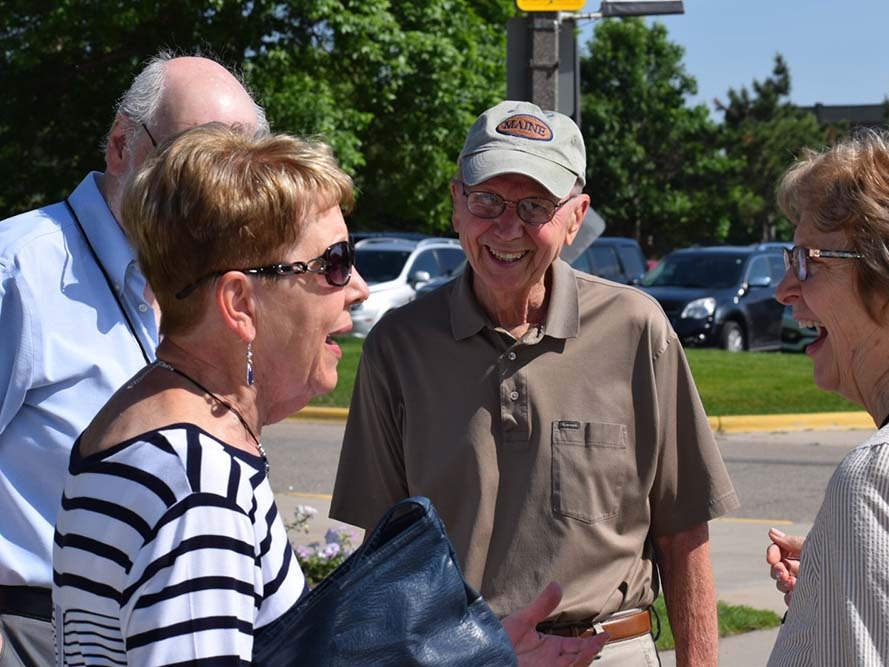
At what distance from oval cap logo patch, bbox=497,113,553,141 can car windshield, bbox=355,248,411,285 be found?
64.4 ft

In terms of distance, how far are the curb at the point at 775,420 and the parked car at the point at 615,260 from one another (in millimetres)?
9316

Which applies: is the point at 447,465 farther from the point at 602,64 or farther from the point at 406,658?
the point at 602,64

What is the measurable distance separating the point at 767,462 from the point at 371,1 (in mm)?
12250

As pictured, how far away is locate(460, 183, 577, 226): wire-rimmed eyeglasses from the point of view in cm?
322

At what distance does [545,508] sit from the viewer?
9.80ft

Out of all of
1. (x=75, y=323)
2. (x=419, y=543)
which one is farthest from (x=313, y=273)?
(x=75, y=323)

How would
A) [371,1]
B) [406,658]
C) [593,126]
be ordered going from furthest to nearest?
[593,126]
[371,1]
[406,658]

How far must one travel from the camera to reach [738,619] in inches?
255

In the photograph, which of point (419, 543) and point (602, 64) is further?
point (602, 64)

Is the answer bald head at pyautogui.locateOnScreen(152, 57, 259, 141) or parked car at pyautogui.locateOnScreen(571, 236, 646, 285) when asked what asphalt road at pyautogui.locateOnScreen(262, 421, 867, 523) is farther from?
parked car at pyautogui.locateOnScreen(571, 236, 646, 285)

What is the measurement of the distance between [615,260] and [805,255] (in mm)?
22338

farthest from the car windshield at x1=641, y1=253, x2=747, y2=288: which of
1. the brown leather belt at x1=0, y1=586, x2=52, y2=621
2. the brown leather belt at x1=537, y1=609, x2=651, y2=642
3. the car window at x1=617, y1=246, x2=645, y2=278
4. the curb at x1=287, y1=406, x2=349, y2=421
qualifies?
the brown leather belt at x1=0, y1=586, x2=52, y2=621

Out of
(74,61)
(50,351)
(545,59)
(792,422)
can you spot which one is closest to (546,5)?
(545,59)

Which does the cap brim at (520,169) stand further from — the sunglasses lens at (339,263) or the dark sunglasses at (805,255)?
the sunglasses lens at (339,263)
